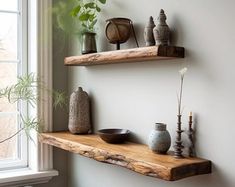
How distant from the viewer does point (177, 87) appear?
5.48 feet

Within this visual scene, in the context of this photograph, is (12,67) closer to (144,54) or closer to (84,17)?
(84,17)

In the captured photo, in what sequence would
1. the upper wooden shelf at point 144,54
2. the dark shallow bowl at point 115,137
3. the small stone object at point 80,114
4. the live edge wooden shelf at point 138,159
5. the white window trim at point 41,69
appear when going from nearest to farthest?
the live edge wooden shelf at point 138,159, the upper wooden shelf at point 144,54, the dark shallow bowl at point 115,137, the small stone object at point 80,114, the white window trim at point 41,69

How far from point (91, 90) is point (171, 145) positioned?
811 mm

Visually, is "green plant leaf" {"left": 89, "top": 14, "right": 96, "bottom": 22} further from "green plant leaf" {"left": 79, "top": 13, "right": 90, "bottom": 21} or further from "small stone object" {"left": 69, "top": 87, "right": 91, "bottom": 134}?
"small stone object" {"left": 69, "top": 87, "right": 91, "bottom": 134}

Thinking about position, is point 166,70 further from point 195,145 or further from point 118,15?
point 118,15

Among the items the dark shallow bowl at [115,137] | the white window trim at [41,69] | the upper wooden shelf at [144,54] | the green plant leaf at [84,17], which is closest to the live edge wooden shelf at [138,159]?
the dark shallow bowl at [115,137]

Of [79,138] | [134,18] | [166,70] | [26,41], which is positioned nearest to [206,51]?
[166,70]

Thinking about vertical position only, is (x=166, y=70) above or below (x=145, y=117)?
above

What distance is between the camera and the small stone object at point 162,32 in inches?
63.9

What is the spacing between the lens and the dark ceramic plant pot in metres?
2.14

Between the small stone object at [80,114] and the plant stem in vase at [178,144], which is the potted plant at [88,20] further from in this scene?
the plant stem in vase at [178,144]

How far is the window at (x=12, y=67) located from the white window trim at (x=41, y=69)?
75mm

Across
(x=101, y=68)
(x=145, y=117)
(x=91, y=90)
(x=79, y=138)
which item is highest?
(x=101, y=68)

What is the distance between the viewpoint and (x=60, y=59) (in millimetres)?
2516
